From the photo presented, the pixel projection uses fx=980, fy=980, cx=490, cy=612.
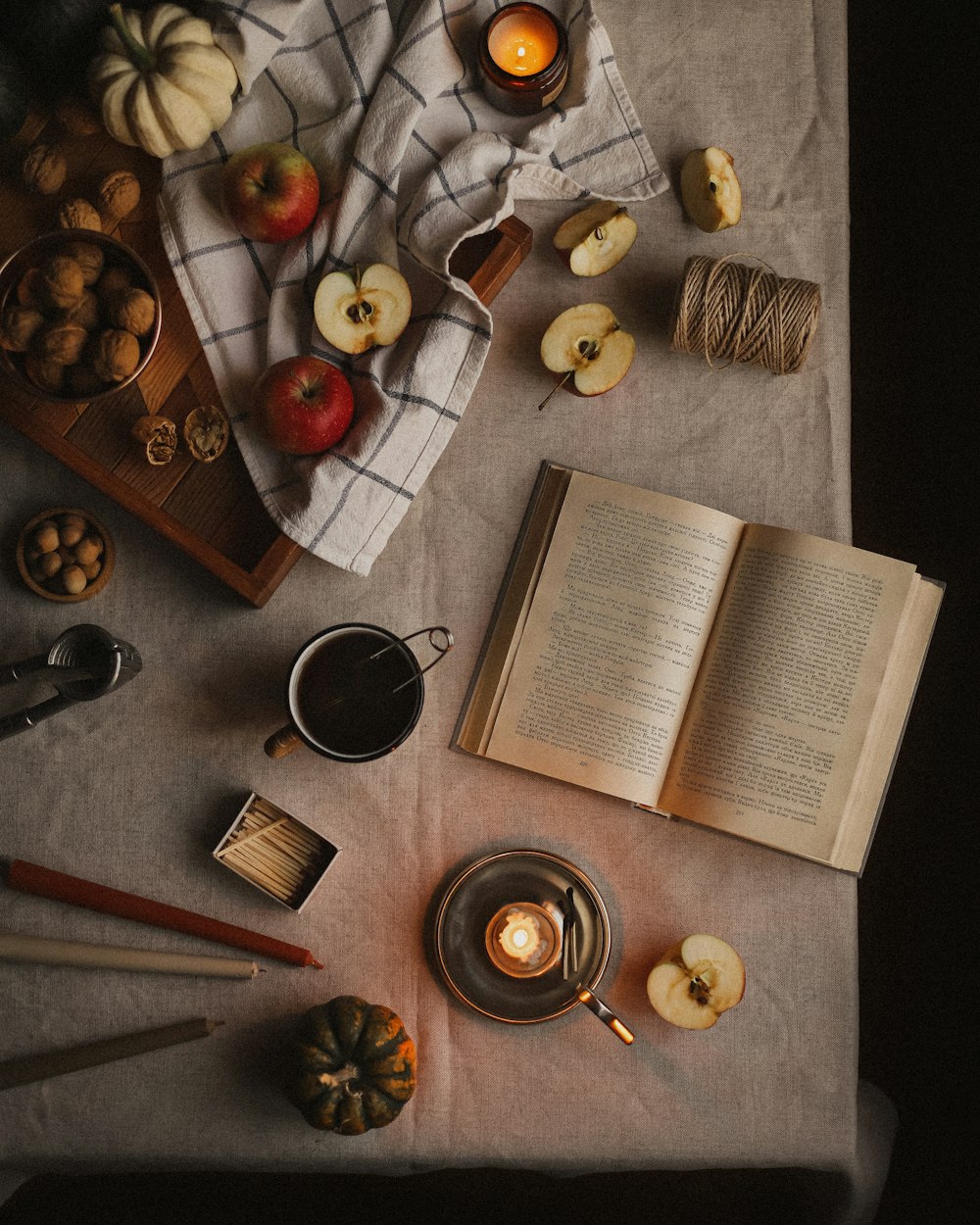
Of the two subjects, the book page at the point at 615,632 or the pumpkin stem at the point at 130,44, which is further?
the book page at the point at 615,632

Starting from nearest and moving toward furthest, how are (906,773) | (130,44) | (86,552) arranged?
1. (130,44)
2. (86,552)
3. (906,773)

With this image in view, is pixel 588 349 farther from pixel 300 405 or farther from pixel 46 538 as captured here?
pixel 46 538

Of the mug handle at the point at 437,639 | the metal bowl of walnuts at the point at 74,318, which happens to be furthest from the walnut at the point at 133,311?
the mug handle at the point at 437,639

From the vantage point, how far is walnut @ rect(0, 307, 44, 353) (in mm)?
818

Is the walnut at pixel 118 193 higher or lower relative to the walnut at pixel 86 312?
higher

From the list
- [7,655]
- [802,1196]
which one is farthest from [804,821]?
[7,655]

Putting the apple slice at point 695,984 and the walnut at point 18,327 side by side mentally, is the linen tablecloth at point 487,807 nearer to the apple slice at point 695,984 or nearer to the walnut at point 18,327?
the apple slice at point 695,984

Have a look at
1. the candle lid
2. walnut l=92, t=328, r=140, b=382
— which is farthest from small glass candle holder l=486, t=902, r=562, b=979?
walnut l=92, t=328, r=140, b=382

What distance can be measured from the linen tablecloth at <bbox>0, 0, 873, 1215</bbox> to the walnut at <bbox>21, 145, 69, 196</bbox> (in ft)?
0.77

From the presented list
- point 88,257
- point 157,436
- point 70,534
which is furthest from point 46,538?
point 88,257

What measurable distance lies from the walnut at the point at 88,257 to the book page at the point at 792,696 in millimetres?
647

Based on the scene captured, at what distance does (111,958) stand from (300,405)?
20.8 inches

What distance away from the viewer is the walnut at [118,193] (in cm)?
87

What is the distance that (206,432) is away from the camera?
88 centimetres
